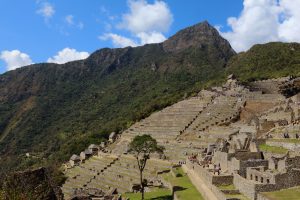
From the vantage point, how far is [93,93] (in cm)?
14100

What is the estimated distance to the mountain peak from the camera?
164150 millimetres

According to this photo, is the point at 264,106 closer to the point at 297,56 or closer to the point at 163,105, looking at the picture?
the point at 163,105

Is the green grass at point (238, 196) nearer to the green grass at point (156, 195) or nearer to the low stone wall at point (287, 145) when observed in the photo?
the low stone wall at point (287, 145)

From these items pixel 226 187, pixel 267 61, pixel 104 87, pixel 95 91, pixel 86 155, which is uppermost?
pixel 104 87

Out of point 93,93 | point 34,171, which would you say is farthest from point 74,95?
point 34,171

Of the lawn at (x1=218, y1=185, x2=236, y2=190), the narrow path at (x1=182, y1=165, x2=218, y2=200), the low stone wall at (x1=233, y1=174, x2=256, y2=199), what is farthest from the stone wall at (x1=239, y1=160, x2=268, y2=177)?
the narrow path at (x1=182, y1=165, x2=218, y2=200)

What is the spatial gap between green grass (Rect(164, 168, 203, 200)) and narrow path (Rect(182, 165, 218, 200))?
0.22 m

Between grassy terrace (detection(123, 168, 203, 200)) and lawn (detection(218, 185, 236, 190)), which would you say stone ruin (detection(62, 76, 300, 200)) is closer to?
lawn (detection(218, 185, 236, 190))

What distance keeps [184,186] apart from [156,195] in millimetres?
3127

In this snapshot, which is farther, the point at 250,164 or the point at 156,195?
the point at 156,195

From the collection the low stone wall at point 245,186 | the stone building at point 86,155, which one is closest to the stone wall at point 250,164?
the low stone wall at point 245,186

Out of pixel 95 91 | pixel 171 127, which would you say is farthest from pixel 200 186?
pixel 95 91

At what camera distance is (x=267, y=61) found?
90.2 m

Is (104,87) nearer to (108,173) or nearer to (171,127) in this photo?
(171,127)
